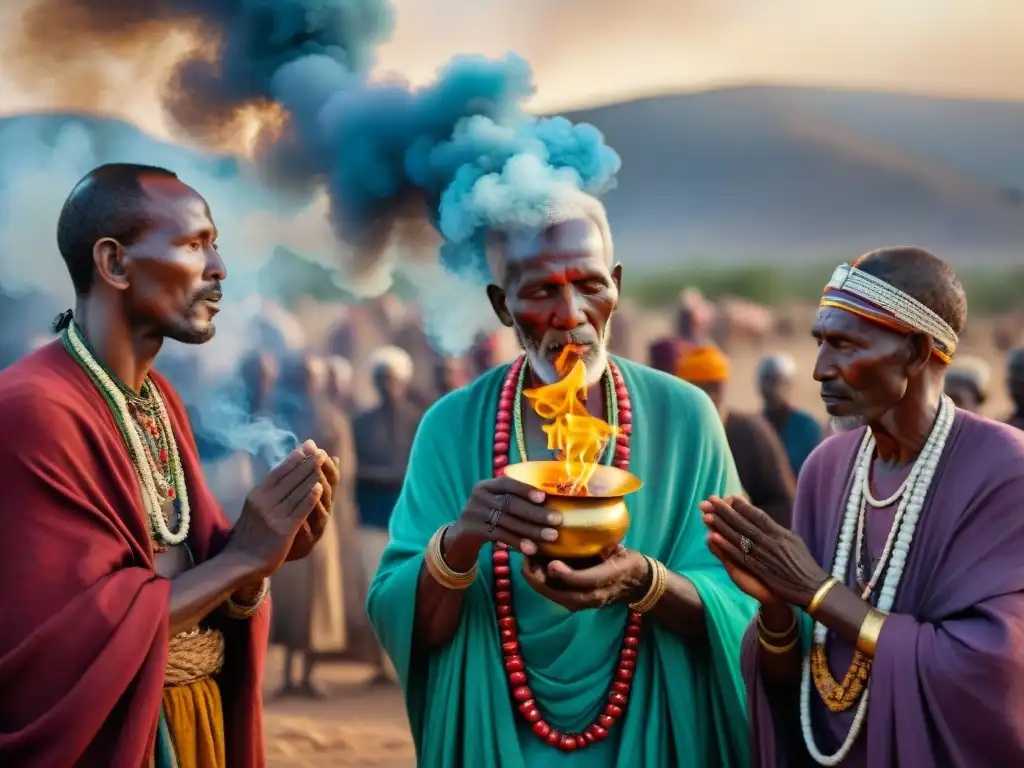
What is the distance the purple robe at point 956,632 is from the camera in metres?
2.44

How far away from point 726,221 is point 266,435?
50.1 feet

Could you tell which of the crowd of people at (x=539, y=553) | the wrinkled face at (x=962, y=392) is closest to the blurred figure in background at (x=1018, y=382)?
the wrinkled face at (x=962, y=392)

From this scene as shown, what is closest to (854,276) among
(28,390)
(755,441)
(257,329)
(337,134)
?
(337,134)

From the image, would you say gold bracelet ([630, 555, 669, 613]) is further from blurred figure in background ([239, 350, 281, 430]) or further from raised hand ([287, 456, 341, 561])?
blurred figure in background ([239, 350, 281, 430])

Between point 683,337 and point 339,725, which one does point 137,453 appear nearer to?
point 339,725

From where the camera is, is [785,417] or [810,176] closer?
[785,417]

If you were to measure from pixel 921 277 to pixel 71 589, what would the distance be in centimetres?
228

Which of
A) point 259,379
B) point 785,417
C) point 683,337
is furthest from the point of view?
point 683,337

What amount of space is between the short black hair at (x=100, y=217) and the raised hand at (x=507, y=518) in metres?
1.17

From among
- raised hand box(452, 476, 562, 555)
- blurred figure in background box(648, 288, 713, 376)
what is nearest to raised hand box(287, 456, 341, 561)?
raised hand box(452, 476, 562, 555)

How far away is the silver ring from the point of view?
270cm

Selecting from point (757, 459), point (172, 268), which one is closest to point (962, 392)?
point (757, 459)

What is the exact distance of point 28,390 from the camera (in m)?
2.59

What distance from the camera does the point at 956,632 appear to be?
248cm
